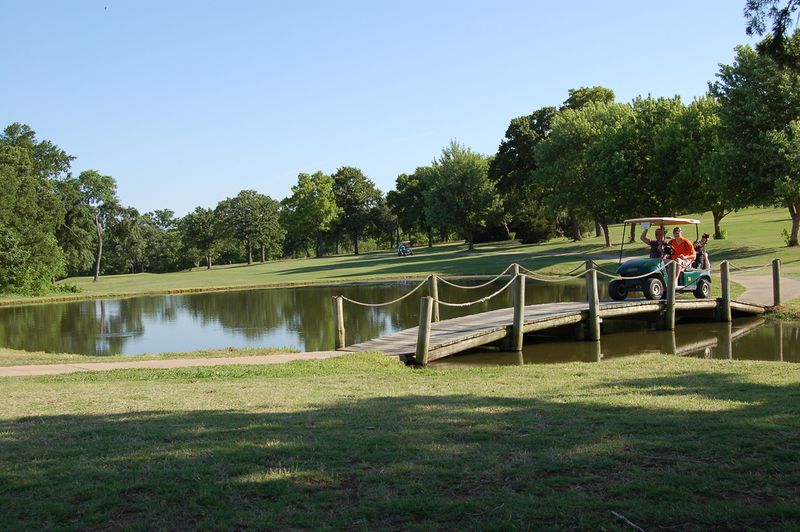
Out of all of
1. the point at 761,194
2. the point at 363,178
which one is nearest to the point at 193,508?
the point at 761,194

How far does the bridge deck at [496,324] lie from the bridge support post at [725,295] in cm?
28

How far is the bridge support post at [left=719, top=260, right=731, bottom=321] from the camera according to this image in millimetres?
21797

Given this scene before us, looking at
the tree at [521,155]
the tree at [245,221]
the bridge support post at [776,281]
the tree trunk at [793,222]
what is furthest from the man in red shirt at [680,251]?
the tree at [245,221]

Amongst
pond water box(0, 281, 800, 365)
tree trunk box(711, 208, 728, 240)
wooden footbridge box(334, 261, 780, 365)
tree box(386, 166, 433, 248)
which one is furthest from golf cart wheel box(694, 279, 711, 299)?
tree box(386, 166, 433, 248)

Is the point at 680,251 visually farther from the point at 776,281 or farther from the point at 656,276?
the point at 776,281

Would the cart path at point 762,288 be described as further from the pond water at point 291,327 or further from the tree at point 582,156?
the tree at point 582,156

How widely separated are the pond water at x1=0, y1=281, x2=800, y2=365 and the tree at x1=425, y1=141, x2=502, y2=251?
2890 cm

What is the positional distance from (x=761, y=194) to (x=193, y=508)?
3878cm

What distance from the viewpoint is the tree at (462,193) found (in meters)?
71.5

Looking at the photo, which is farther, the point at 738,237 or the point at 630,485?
the point at 738,237

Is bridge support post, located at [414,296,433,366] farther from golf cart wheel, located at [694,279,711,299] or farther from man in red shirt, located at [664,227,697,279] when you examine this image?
golf cart wheel, located at [694,279,711,299]

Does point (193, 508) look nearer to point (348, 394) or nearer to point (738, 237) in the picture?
point (348, 394)

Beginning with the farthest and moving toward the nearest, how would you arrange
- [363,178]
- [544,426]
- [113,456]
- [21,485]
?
[363,178] < [544,426] < [113,456] < [21,485]

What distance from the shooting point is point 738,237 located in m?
49.7
